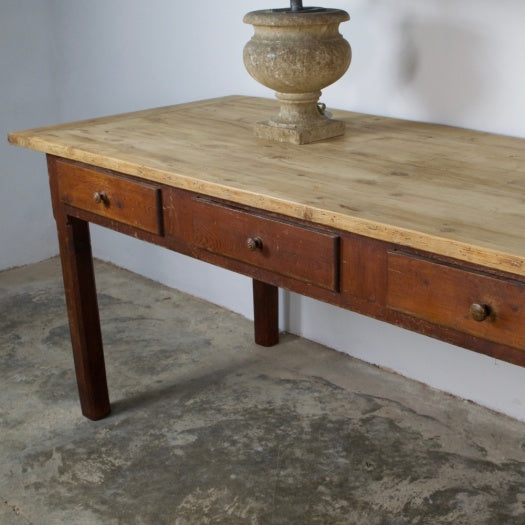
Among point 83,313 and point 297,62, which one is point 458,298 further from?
point 83,313

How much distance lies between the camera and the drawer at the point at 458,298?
1.35m

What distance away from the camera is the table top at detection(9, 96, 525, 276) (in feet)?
4.70

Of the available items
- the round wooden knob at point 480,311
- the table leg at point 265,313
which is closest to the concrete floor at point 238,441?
the table leg at point 265,313

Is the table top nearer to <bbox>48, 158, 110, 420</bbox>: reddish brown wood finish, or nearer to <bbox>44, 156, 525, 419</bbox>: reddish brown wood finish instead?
<bbox>44, 156, 525, 419</bbox>: reddish brown wood finish

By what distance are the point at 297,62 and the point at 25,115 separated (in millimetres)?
1843

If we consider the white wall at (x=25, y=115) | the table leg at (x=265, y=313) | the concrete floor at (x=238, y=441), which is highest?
the white wall at (x=25, y=115)

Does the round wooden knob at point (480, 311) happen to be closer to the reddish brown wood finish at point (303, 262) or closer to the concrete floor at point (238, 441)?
the reddish brown wood finish at point (303, 262)

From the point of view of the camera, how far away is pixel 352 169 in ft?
5.86

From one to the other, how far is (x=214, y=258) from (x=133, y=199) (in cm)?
27

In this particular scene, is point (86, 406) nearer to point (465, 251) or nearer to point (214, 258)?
point (214, 258)

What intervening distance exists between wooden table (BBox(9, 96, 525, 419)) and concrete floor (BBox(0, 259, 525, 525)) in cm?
22

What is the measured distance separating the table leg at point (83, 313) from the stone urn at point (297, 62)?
55 centimetres

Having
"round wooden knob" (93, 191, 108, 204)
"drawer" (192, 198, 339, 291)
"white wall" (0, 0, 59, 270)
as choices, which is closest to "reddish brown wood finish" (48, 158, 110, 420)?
"round wooden knob" (93, 191, 108, 204)

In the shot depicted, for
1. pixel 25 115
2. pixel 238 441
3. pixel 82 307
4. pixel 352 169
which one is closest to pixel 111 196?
pixel 82 307
